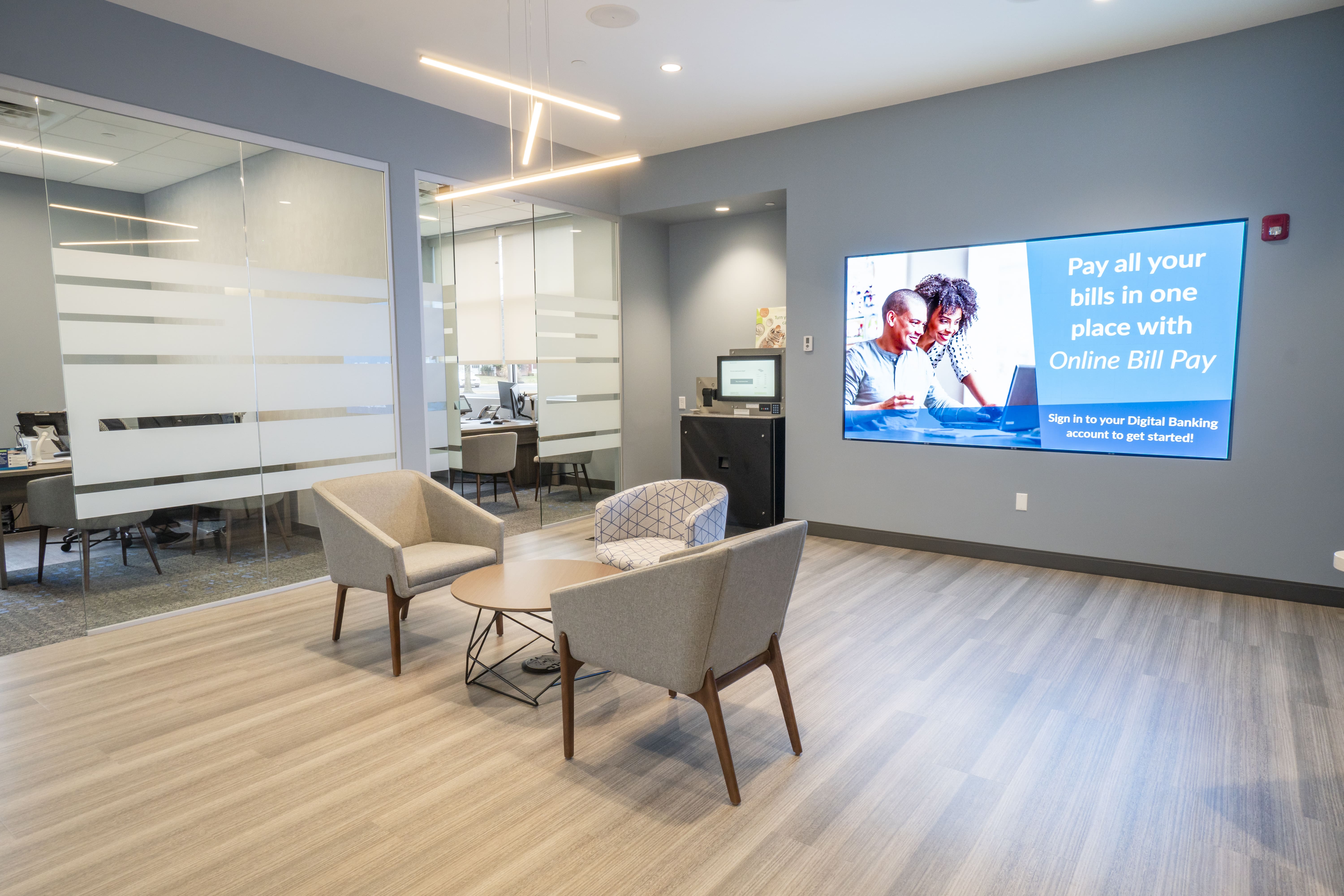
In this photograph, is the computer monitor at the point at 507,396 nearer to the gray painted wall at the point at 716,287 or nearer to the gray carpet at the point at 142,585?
the gray painted wall at the point at 716,287

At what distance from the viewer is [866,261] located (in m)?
5.51

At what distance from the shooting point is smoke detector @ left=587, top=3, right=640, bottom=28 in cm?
376

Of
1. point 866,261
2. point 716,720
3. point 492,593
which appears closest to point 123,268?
point 492,593

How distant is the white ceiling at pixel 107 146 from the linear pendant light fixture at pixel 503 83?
179cm

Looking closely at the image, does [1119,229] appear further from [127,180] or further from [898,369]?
[127,180]

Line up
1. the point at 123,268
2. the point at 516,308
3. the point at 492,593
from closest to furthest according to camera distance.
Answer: the point at 492,593, the point at 123,268, the point at 516,308

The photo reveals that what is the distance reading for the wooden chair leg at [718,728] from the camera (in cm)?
227

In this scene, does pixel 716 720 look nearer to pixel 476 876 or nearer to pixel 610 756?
pixel 610 756

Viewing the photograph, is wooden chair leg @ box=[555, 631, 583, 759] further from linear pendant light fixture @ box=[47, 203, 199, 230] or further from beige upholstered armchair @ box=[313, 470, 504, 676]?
linear pendant light fixture @ box=[47, 203, 199, 230]

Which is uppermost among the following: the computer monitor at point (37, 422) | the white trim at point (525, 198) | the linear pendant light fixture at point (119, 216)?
the white trim at point (525, 198)

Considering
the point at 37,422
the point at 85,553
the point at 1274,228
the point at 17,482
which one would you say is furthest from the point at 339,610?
the point at 1274,228

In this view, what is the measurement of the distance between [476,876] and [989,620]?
2.95 m

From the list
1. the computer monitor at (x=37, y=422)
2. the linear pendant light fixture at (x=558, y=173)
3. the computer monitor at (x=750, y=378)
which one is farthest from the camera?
the computer monitor at (x=750, y=378)

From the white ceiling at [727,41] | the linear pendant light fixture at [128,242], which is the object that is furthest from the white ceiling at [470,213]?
the linear pendant light fixture at [128,242]
